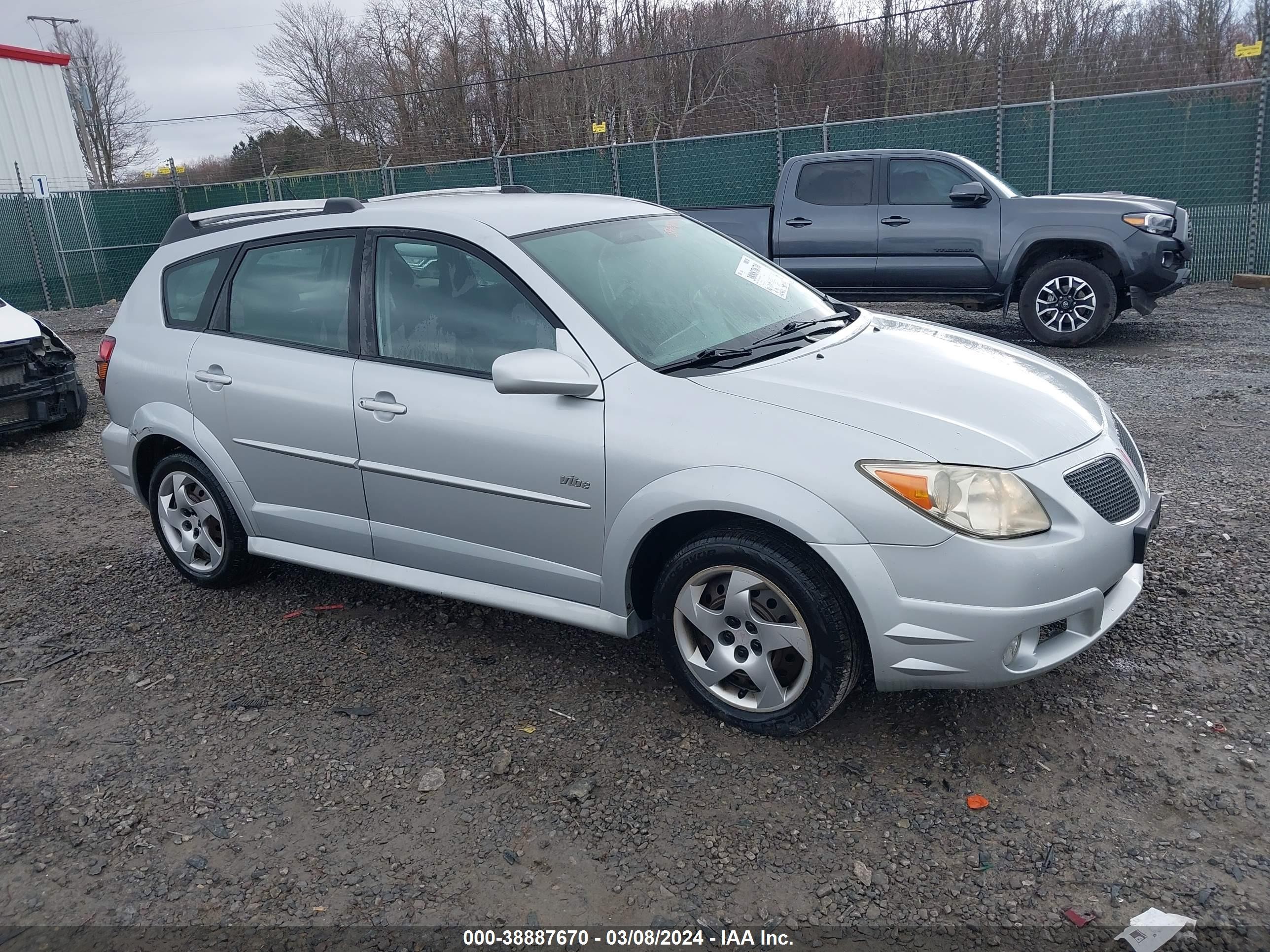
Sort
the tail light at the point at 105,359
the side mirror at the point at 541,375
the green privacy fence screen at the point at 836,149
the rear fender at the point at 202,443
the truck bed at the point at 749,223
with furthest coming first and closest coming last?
the green privacy fence screen at the point at 836,149 → the truck bed at the point at 749,223 → the tail light at the point at 105,359 → the rear fender at the point at 202,443 → the side mirror at the point at 541,375

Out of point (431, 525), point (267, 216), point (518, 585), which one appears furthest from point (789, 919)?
point (267, 216)

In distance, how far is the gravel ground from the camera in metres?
2.60

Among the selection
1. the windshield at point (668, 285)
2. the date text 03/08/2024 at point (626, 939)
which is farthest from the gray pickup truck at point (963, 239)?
the date text 03/08/2024 at point (626, 939)

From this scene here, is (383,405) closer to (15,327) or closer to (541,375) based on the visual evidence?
(541,375)

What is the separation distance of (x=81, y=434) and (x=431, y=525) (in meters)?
6.28

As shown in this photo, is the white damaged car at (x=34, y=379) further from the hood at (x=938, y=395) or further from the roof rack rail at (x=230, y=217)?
the hood at (x=938, y=395)

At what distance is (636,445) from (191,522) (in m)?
2.64

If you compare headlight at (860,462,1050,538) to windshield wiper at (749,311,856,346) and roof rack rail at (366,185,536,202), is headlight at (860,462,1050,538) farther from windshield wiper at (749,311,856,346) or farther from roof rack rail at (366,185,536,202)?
roof rack rail at (366,185,536,202)

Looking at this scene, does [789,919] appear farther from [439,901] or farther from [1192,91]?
[1192,91]

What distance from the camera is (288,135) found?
33.8m

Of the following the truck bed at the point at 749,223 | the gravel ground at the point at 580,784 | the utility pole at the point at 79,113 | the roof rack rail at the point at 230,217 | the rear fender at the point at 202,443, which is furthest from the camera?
the utility pole at the point at 79,113

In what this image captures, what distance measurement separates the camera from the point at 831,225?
10.6 metres

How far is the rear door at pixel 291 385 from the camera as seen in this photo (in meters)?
3.99

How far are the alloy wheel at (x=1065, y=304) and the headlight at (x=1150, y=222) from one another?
2.16 feet
